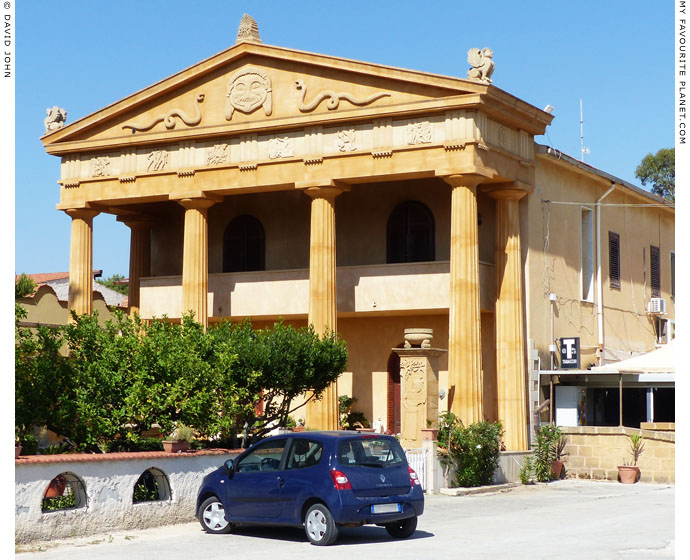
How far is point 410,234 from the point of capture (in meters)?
33.1

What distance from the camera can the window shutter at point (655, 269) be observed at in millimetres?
39806

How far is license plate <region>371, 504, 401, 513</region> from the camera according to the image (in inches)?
629

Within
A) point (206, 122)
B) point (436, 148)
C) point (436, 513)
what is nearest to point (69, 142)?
point (206, 122)

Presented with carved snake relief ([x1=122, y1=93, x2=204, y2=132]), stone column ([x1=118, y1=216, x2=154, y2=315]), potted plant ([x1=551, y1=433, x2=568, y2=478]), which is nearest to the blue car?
potted plant ([x1=551, y1=433, x2=568, y2=478])

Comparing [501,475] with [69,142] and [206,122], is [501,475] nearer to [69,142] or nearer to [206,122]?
[206,122]

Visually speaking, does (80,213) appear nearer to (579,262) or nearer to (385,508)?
(579,262)

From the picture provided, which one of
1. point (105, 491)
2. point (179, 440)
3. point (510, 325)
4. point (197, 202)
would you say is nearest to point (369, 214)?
point (197, 202)

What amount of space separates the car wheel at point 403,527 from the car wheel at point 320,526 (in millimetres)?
1251

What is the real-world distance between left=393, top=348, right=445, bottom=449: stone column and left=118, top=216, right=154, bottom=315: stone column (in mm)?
12985

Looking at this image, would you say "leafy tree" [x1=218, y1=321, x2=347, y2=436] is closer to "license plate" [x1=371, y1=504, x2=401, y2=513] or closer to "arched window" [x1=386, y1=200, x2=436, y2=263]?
"license plate" [x1=371, y1=504, x2=401, y2=513]

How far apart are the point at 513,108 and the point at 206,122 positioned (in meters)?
8.90

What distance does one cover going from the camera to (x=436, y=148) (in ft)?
95.4

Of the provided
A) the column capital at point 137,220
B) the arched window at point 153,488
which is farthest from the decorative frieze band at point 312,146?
the arched window at point 153,488

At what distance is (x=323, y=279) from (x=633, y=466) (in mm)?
9559
